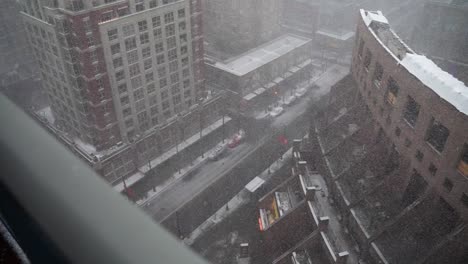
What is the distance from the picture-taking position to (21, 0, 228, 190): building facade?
106 feet

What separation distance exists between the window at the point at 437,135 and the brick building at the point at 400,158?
0.24ft

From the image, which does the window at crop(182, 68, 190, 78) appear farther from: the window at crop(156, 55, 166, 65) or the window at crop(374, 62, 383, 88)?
the window at crop(374, 62, 383, 88)


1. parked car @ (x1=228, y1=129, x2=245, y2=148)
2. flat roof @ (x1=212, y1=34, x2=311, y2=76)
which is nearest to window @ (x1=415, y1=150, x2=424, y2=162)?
parked car @ (x1=228, y1=129, x2=245, y2=148)

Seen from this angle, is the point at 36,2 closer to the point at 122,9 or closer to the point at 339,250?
the point at 122,9

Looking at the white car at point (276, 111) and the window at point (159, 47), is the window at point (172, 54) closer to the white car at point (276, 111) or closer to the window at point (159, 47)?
the window at point (159, 47)

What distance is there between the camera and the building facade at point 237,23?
5628 centimetres

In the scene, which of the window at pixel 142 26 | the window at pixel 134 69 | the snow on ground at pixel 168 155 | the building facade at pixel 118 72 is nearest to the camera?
the building facade at pixel 118 72

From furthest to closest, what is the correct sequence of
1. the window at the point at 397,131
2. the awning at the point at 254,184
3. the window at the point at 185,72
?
the window at the point at 185,72 → the awning at the point at 254,184 → the window at the point at 397,131

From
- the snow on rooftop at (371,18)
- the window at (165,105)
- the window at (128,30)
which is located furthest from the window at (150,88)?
the snow on rooftop at (371,18)

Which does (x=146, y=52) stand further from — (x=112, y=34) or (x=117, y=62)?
(x=112, y=34)

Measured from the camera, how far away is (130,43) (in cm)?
3541

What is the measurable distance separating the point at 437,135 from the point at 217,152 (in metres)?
27.2

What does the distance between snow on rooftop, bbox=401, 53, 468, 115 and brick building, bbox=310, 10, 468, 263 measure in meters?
0.06

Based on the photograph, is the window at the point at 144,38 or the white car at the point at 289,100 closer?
the window at the point at 144,38
